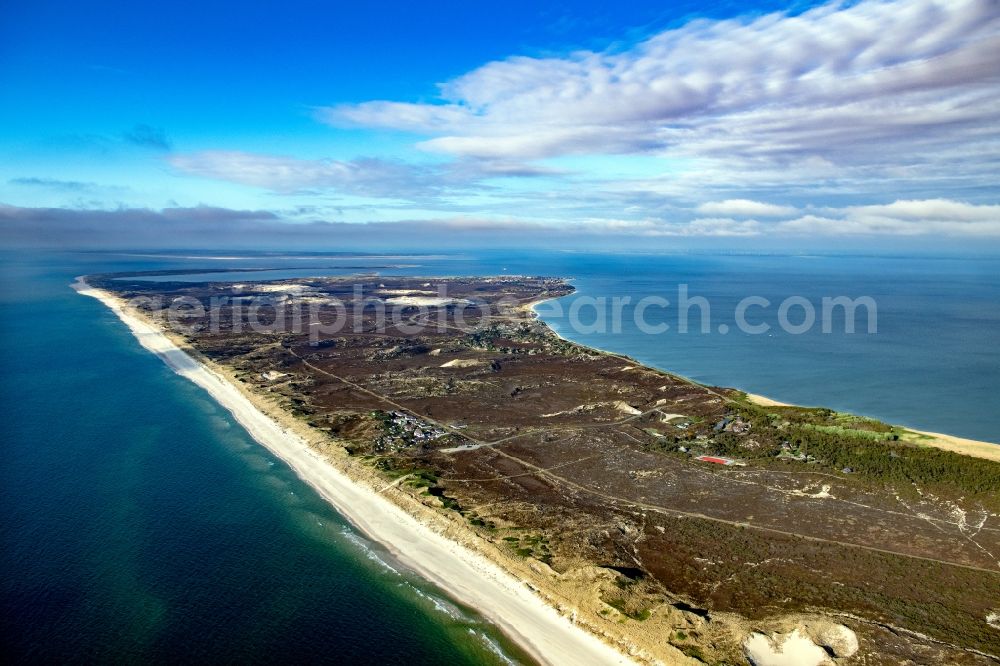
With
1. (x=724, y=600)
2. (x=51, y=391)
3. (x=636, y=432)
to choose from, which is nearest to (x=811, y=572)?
(x=724, y=600)

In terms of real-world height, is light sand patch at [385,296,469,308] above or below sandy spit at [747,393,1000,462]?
below

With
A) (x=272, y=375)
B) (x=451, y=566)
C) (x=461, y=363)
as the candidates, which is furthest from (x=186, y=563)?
(x=461, y=363)

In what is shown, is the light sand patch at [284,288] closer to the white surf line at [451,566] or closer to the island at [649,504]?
the island at [649,504]

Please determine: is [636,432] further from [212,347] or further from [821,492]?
[212,347]

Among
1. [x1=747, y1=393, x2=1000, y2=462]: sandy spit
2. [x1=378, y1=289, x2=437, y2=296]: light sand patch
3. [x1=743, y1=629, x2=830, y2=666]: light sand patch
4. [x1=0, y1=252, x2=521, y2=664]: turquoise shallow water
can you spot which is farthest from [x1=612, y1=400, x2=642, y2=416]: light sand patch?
[x1=378, y1=289, x2=437, y2=296]: light sand patch

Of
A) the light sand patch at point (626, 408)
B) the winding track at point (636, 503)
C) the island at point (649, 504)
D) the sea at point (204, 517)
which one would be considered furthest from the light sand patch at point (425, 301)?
the light sand patch at point (626, 408)

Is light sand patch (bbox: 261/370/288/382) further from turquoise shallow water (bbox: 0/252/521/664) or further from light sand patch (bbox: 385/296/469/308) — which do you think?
light sand patch (bbox: 385/296/469/308)
